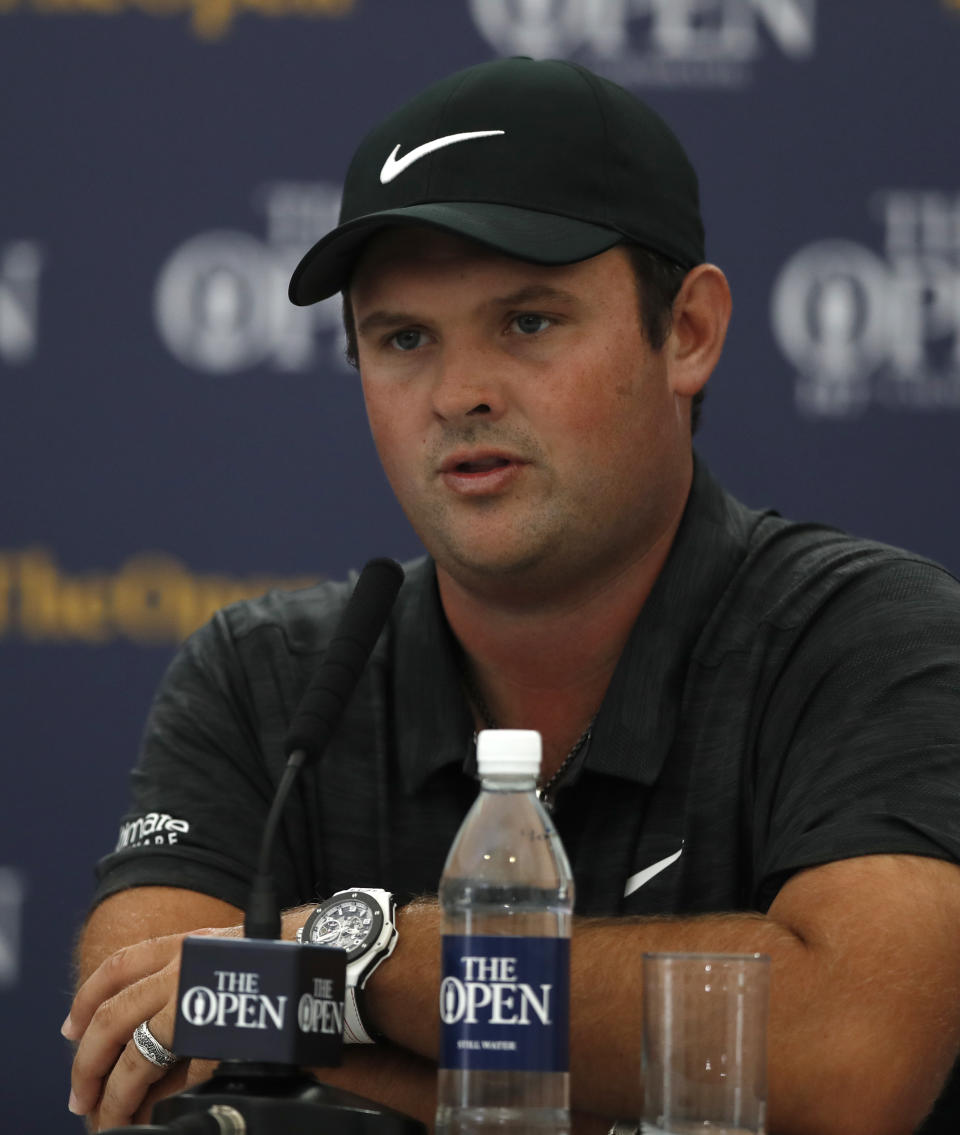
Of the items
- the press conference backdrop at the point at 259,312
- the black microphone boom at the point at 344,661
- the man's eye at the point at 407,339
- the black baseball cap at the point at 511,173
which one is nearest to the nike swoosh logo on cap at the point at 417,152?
the black baseball cap at the point at 511,173

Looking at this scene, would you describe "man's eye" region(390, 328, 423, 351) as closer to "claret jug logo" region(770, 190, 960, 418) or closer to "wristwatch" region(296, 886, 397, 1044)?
"wristwatch" region(296, 886, 397, 1044)

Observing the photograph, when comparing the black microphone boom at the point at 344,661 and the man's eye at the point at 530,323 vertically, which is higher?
the man's eye at the point at 530,323

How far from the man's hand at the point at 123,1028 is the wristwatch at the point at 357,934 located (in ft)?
0.25

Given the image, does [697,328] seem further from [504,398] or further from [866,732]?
[866,732]

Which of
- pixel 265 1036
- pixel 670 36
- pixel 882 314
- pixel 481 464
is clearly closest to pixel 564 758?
pixel 481 464

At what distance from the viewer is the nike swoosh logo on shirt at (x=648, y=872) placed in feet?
5.45

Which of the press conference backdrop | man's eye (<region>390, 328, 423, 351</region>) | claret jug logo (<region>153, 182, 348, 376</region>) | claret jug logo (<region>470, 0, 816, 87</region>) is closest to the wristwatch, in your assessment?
man's eye (<region>390, 328, 423, 351</region>)

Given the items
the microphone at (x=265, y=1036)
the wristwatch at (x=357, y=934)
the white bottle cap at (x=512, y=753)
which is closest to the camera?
the microphone at (x=265, y=1036)

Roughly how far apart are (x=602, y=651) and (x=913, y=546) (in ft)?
3.05

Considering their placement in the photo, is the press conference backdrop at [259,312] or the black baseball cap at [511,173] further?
the press conference backdrop at [259,312]

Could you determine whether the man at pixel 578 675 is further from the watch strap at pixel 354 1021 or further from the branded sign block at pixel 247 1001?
the branded sign block at pixel 247 1001

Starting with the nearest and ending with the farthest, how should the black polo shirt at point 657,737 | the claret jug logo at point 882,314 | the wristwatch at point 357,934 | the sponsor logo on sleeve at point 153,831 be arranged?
the wristwatch at point 357,934 < the black polo shirt at point 657,737 < the sponsor logo on sleeve at point 153,831 < the claret jug logo at point 882,314

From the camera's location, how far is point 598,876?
168 cm

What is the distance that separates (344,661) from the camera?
3.97 feet
